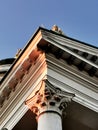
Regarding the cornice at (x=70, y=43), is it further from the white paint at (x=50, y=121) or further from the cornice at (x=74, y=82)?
the white paint at (x=50, y=121)

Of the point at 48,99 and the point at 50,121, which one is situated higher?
the point at 48,99

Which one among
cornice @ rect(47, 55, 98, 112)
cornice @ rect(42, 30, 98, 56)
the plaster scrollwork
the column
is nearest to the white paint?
the column

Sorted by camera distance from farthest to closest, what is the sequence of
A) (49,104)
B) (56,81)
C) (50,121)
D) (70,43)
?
(70,43) → (56,81) → (49,104) → (50,121)

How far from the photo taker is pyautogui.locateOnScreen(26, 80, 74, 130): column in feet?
57.4

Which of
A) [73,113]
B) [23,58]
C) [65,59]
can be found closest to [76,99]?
[73,113]

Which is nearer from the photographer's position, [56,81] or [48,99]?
[48,99]

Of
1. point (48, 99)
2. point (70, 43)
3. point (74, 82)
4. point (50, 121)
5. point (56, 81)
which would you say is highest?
point (70, 43)

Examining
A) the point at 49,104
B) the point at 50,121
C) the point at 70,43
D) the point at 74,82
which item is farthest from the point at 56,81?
the point at 50,121

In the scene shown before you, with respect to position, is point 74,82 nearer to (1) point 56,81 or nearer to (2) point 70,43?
(1) point 56,81

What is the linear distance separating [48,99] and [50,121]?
1.22 meters

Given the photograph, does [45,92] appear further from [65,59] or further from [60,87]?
[65,59]

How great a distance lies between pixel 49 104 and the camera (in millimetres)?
18203

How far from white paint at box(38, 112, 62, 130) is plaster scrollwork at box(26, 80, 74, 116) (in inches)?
10.1

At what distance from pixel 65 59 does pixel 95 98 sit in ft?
7.36
